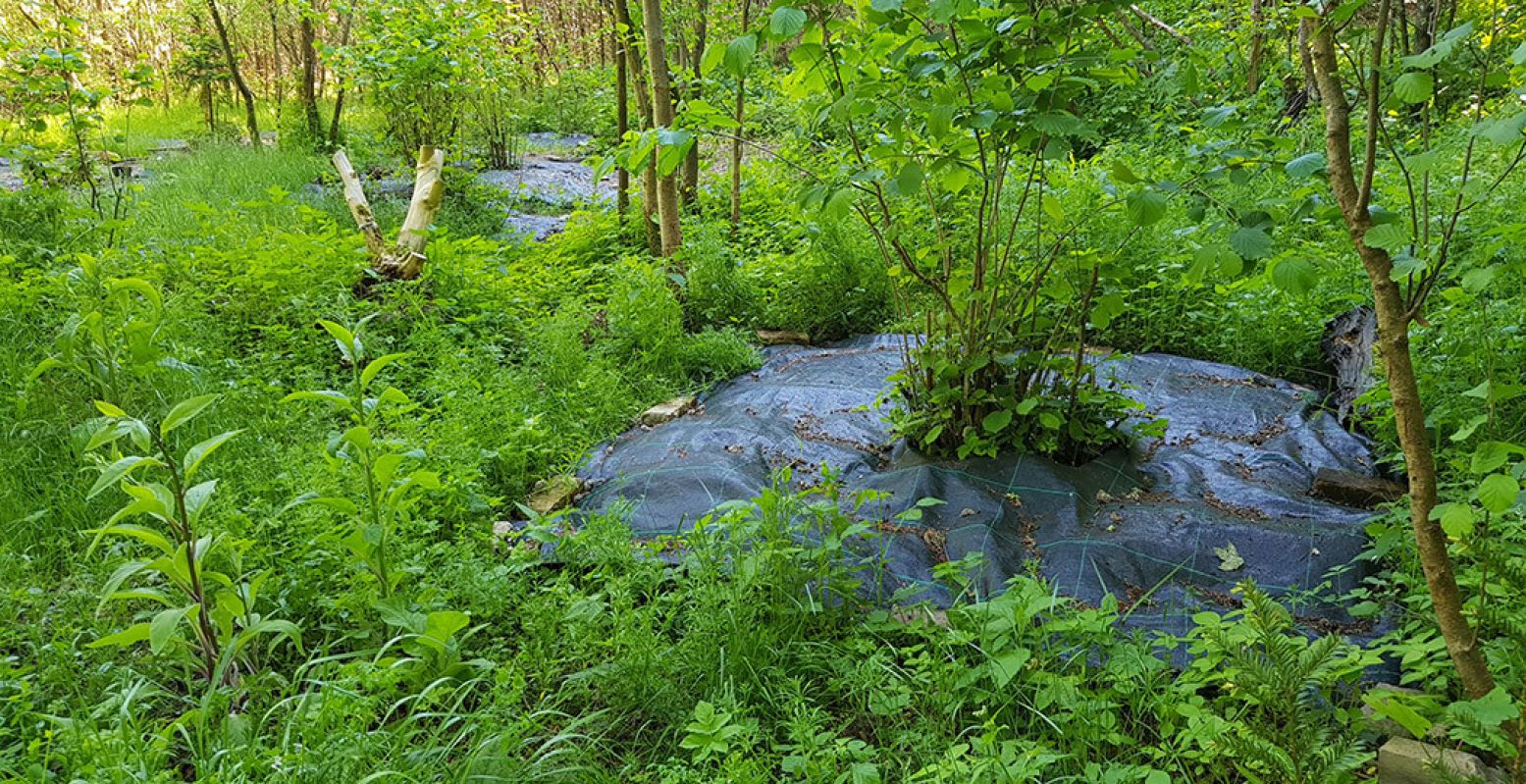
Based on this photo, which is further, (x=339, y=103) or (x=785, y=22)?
(x=339, y=103)

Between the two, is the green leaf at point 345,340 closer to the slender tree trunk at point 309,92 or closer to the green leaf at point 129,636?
the green leaf at point 129,636

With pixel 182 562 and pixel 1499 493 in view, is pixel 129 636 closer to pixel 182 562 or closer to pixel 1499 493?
pixel 182 562

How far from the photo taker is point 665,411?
4059 millimetres

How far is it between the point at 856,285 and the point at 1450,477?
338 centimetres

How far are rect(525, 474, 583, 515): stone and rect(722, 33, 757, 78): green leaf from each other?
1.70 m

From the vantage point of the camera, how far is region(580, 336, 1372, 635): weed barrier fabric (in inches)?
95.7

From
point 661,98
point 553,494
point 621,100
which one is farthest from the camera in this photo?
point 621,100

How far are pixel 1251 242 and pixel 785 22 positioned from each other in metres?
1.23

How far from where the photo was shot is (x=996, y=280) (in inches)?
118

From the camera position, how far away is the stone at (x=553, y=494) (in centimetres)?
311

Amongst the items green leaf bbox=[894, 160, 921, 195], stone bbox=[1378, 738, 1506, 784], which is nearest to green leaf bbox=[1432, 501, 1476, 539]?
stone bbox=[1378, 738, 1506, 784]

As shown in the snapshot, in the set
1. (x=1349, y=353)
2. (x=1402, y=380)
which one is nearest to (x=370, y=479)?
(x=1402, y=380)

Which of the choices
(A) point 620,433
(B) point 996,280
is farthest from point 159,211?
(B) point 996,280

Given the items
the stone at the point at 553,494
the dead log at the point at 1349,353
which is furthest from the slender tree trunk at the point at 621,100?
the dead log at the point at 1349,353
